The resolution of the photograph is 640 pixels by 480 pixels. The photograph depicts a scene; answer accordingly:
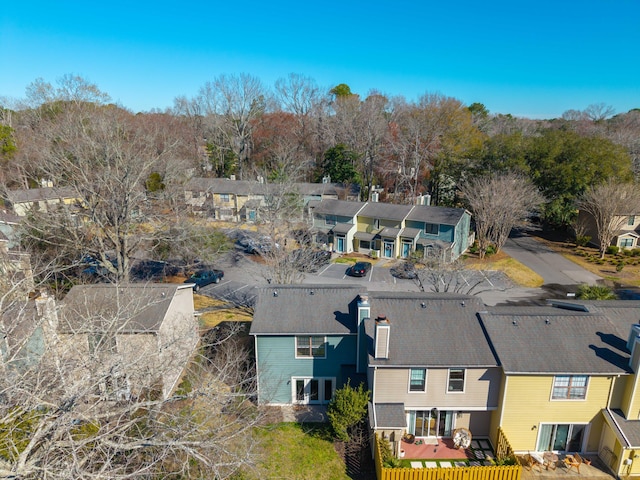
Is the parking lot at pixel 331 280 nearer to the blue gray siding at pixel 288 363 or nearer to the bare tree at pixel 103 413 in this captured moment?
the bare tree at pixel 103 413

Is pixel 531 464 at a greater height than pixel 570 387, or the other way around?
pixel 570 387

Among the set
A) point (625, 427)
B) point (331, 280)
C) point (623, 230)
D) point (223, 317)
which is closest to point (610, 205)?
point (623, 230)

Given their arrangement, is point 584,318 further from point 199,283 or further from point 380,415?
point 199,283

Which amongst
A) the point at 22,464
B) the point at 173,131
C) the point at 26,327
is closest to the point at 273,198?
the point at 26,327

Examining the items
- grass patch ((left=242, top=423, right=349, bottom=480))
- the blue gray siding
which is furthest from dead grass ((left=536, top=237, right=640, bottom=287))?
grass patch ((left=242, top=423, right=349, bottom=480))

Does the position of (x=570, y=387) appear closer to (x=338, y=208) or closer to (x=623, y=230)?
(x=338, y=208)

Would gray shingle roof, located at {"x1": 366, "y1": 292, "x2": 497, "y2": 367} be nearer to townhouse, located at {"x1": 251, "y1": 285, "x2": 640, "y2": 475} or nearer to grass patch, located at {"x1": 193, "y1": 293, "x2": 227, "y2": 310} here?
townhouse, located at {"x1": 251, "y1": 285, "x2": 640, "y2": 475}
